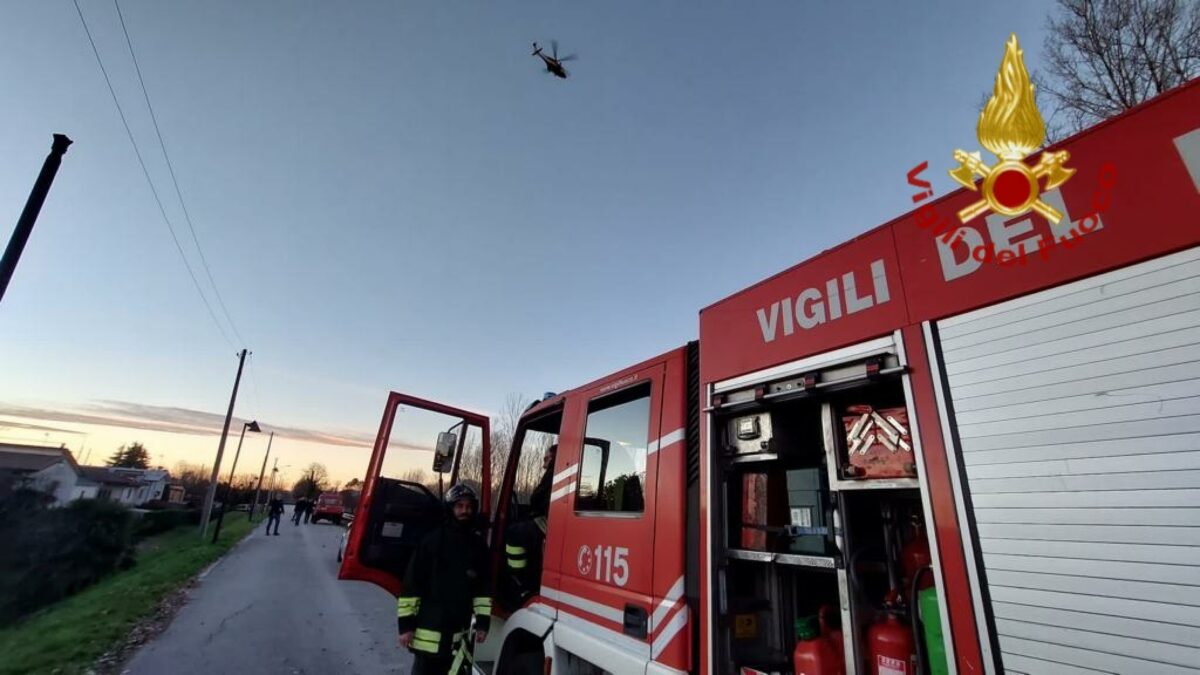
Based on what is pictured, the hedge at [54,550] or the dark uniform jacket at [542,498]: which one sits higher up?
the dark uniform jacket at [542,498]

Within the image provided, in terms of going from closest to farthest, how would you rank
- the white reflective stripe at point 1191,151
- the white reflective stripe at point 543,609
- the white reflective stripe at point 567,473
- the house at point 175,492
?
the white reflective stripe at point 1191,151 < the white reflective stripe at point 543,609 < the white reflective stripe at point 567,473 < the house at point 175,492

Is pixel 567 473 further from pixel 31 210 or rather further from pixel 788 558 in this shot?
pixel 31 210

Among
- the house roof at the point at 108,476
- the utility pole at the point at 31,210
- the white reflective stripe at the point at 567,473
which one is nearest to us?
the white reflective stripe at the point at 567,473

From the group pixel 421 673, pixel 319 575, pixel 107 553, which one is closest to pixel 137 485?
pixel 107 553

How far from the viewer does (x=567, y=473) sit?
3637 mm

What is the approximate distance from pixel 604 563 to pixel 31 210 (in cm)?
723

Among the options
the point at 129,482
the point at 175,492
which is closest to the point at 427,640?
the point at 129,482

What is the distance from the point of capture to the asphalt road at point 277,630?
6234 millimetres

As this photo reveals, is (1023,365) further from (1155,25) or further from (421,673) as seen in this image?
(1155,25)

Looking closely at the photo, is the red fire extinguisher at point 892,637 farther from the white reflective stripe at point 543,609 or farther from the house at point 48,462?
the house at point 48,462

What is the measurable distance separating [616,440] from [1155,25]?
40.8ft

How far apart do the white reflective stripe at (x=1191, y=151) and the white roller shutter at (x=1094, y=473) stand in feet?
0.75

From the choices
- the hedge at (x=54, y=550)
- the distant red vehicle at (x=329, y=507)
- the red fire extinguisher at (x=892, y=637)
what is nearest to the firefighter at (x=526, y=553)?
the red fire extinguisher at (x=892, y=637)

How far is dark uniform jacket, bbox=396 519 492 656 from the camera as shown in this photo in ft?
12.9
